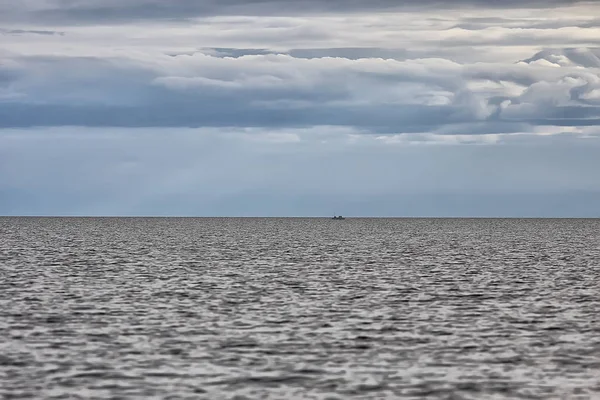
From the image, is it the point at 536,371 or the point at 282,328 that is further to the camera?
the point at 282,328

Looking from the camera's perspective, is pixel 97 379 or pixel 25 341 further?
pixel 25 341

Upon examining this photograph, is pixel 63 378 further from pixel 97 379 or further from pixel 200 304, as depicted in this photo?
pixel 200 304

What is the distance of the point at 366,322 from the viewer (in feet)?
137

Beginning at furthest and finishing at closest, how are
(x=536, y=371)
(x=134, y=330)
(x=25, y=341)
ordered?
(x=134, y=330) < (x=25, y=341) < (x=536, y=371)

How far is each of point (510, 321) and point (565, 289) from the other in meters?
18.5

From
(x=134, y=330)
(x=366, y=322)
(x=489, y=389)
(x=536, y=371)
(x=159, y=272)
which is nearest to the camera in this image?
→ (x=489, y=389)

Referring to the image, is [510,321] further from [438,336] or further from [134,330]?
[134,330]

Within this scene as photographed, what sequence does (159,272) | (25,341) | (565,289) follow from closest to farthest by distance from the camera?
(25,341) → (565,289) → (159,272)

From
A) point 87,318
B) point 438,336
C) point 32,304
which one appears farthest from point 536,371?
point 32,304

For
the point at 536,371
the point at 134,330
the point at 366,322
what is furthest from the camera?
the point at 366,322

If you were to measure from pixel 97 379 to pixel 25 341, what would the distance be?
8.43m

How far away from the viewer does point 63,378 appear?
28.6 metres

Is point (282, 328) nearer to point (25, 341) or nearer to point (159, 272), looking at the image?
point (25, 341)

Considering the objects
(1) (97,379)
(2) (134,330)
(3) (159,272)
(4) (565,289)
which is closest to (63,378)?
(1) (97,379)
